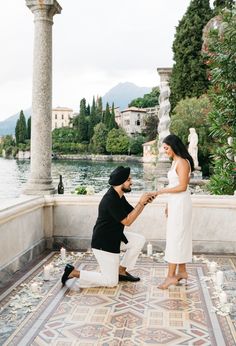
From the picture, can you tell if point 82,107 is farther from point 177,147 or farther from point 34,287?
point 34,287

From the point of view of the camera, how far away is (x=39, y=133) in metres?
6.62

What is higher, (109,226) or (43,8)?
(43,8)

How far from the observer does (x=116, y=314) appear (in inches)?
164

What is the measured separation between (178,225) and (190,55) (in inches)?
1100

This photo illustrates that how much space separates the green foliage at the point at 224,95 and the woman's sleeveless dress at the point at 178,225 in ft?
8.93

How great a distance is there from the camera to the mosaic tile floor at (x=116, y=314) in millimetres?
3668

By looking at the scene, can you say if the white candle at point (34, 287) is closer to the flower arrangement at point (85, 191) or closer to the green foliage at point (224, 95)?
the flower arrangement at point (85, 191)

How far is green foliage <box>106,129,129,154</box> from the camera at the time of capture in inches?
3177

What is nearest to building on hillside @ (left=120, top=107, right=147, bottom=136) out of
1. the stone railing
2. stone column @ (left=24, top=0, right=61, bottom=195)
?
stone column @ (left=24, top=0, right=61, bottom=195)

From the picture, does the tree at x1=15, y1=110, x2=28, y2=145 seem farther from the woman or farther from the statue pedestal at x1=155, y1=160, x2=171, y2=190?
the woman

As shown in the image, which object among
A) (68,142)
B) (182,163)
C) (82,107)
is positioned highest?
(82,107)

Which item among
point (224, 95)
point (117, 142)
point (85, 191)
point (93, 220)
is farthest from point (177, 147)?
point (117, 142)

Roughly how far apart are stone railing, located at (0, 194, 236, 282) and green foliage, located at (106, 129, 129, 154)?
7267 cm

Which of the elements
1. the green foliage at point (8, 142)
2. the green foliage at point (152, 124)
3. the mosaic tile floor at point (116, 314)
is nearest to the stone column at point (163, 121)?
the mosaic tile floor at point (116, 314)
